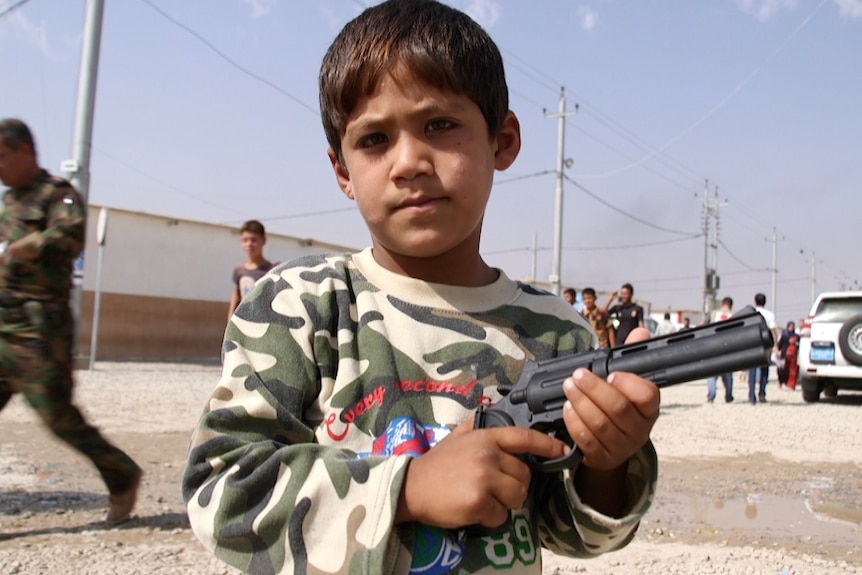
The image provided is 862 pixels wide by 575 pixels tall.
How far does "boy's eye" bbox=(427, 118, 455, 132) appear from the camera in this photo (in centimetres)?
136

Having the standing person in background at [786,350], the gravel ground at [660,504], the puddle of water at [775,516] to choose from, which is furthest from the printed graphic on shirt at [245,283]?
the standing person in background at [786,350]

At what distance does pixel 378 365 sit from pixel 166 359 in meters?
17.4

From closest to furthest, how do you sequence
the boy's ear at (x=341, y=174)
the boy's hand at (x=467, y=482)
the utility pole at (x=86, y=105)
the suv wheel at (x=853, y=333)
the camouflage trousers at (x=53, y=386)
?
the boy's hand at (x=467, y=482) → the boy's ear at (x=341, y=174) → the camouflage trousers at (x=53, y=386) → the utility pole at (x=86, y=105) → the suv wheel at (x=853, y=333)

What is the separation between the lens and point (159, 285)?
17.6 metres

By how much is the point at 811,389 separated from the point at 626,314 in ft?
15.6

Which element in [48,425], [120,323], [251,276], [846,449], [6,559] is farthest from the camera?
[120,323]

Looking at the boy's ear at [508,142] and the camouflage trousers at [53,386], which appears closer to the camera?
the boy's ear at [508,142]

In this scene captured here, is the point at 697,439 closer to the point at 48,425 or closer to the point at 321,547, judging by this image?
the point at 48,425

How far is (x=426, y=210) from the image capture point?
4.44 ft

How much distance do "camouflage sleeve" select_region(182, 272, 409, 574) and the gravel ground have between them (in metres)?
2.27

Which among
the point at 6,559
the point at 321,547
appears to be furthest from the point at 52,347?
the point at 321,547

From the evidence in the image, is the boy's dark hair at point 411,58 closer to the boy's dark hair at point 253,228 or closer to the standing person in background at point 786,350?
the boy's dark hair at point 253,228

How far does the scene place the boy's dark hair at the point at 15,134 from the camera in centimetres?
374

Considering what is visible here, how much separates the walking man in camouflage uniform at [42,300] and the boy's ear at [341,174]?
8.42ft
